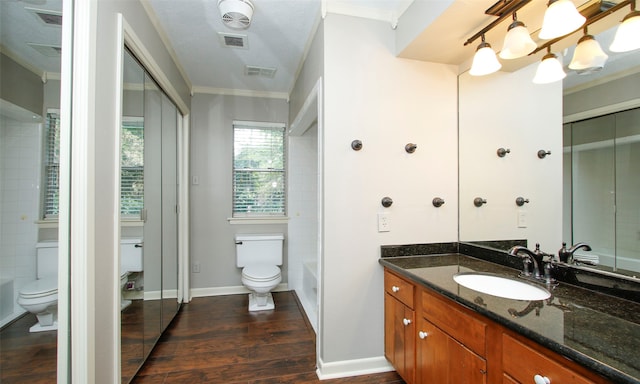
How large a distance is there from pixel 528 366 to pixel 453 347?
385 mm

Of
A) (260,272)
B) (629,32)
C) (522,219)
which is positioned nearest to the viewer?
(629,32)

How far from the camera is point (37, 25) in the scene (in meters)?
0.94

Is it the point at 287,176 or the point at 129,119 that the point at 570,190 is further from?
the point at 287,176

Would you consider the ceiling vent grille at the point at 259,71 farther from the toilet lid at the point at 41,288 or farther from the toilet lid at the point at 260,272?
the toilet lid at the point at 41,288

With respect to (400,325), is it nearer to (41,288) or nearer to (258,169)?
(41,288)

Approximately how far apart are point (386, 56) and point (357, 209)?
1113mm

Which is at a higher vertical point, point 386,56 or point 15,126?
point 386,56

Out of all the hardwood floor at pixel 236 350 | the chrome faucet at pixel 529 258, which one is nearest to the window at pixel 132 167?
the hardwood floor at pixel 236 350

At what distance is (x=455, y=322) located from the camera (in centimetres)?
128

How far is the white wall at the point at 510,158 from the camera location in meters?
1.49

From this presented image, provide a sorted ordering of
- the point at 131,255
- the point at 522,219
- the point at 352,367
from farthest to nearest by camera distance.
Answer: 1. the point at 352,367
2. the point at 131,255
3. the point at 522,219

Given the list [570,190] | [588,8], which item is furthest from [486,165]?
[588,8]

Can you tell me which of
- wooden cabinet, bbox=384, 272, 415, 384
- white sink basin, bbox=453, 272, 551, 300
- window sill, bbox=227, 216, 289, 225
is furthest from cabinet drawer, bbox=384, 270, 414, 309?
window sill, bbox=227, 216, 289, 225

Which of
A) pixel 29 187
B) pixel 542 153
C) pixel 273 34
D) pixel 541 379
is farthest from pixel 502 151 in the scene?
pixel 29 187
